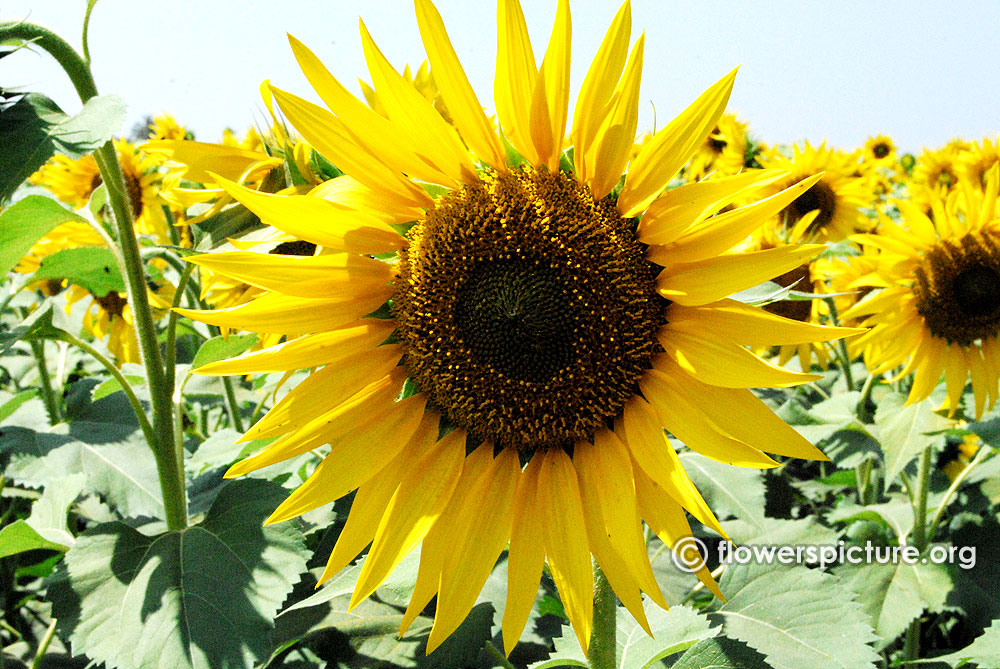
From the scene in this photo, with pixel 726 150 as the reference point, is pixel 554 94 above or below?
below

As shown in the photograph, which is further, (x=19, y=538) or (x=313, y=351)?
(x=19, y=538)

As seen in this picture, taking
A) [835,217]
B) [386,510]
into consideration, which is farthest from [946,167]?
[386,510]

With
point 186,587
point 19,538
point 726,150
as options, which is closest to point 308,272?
point 186,587

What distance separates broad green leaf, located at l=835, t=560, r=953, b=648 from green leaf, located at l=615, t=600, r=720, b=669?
3.83 feet

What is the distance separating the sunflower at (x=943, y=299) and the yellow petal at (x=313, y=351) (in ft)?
6.44

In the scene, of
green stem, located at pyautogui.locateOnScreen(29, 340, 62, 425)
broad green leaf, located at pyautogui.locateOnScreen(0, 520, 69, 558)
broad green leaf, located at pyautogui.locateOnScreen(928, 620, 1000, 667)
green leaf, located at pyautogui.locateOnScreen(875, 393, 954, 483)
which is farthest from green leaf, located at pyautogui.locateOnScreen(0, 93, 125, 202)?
green leaf, located at pyautogui.locateOnScreen(875, 393, 954, 483)

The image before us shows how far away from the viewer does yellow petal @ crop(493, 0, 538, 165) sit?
1.17 m

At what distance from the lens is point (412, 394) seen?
1.44m

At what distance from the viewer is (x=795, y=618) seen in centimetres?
175

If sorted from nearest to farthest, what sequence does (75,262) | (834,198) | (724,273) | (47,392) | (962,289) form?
(724,273)
(75,262)
(962,289)
(47,392)
(834,198)

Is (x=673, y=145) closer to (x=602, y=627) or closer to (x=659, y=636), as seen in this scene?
(x=602, y=627)

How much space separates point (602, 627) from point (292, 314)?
2.55 ft

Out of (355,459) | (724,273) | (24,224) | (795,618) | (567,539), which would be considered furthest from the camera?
(795,618)

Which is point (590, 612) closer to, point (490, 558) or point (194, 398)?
point (490, 558)
